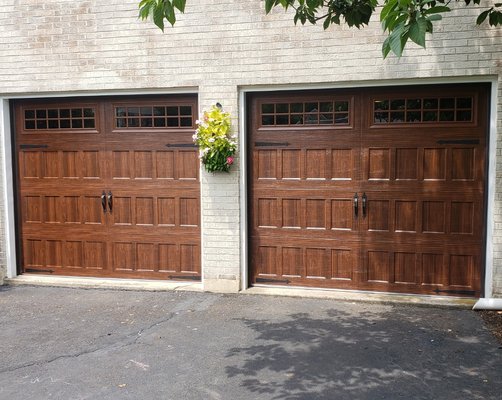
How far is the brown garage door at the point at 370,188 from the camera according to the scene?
6469 mm

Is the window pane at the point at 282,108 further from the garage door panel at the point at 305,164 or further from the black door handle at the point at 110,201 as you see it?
the black door handle at the point at 110,201

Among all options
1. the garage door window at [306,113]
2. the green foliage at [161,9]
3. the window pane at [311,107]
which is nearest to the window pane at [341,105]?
the garage door window at [306,113]

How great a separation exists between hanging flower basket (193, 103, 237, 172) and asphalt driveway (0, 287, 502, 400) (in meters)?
1.66

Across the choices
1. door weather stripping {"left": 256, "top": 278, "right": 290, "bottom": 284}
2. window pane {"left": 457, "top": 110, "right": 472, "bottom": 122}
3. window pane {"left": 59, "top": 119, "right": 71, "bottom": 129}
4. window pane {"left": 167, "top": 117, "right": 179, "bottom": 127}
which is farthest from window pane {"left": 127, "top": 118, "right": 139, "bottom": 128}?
window pane {"left": 457, "top": 110, "right": 472, "bottom": 122}

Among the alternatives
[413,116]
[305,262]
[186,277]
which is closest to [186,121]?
[186,277]

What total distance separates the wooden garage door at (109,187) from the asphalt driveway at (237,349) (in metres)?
0.75

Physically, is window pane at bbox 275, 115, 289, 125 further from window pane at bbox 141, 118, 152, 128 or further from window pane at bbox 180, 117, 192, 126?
window pane at bbox 141, 118, 152, 128

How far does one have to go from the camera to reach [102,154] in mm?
7477

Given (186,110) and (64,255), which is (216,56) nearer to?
(186,110)

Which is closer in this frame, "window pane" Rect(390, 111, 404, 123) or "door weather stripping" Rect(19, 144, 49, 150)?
"window pane" Rect(390, 111, 404, 123)

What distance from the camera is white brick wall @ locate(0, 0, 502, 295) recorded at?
6.22m

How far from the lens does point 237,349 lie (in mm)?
5203

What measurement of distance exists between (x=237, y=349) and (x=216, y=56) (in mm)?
3514

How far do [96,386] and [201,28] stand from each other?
14.1 feet
